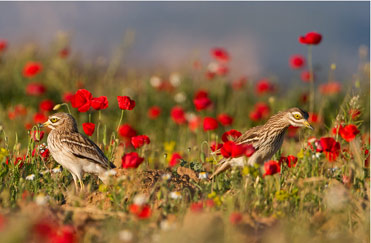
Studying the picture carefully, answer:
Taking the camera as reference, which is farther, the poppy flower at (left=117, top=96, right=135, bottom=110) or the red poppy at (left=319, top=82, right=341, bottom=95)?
the red poppy at (left=319, top=82, right=341, bottom=95)

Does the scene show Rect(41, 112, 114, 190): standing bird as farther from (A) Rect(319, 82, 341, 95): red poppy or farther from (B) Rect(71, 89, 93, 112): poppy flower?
(A) Rect(319, 82, 341, 95): red poppy

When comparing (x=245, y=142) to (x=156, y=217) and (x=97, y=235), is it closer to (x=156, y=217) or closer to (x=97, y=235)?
(x=156, y=217)

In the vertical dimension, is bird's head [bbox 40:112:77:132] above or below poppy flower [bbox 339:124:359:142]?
below

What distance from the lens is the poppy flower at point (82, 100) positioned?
604 cm

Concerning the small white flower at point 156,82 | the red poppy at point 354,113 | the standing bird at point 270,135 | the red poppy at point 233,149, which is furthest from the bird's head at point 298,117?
the small white flower at point 156,82

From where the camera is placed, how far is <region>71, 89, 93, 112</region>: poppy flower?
604 centimetres

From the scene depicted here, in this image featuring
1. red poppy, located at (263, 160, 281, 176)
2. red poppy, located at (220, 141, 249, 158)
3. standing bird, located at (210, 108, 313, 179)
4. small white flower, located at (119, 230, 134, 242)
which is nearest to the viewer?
small white flower, located at (119, 230, 134, 242)

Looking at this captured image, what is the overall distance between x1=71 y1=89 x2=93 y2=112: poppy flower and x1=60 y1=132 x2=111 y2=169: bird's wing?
0.39m

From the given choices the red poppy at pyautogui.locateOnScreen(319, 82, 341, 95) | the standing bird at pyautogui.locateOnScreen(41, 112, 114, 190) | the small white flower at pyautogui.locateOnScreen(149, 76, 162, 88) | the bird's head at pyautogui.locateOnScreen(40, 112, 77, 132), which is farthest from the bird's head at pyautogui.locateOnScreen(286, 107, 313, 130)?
the small white flower at pyautogui.locateOnScreen(149, 76, 162, 88)

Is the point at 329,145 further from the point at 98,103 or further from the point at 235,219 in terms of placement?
the point at 98,103

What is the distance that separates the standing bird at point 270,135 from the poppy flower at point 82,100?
1.54 m

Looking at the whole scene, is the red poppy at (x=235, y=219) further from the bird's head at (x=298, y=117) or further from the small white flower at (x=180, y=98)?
the small white flower at (x=180, y=98)

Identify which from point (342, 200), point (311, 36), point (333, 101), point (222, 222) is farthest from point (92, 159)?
point (333, 101)

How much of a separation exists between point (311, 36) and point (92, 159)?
3.54 metres
